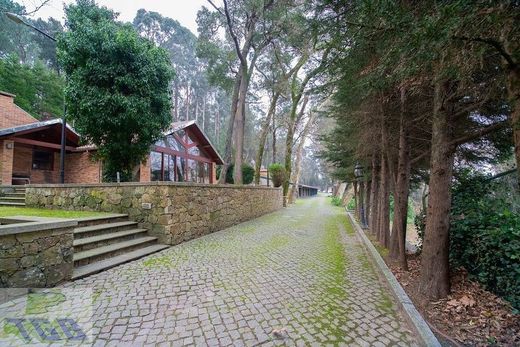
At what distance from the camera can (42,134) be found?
497 inches

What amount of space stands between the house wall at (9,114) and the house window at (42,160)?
197 cm

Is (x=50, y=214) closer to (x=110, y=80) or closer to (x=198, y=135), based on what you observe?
(x=110, y=80)

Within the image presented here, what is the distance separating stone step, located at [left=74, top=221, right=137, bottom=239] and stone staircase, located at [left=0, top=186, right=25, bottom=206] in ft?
15.5

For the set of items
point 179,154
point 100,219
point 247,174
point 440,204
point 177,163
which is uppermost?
point 179,154

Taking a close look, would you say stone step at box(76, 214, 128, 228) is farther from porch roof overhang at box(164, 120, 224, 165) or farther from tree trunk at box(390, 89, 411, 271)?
porch roof overhang at box(164, 120, 224, 165)

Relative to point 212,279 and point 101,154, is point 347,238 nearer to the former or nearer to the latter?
point 212,279

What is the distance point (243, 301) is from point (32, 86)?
82.1ft

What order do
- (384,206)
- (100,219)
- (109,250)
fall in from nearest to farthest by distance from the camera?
1. (109,250)
2. (100,219)
3. (384,206)

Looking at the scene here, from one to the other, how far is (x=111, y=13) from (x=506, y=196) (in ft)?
44.5

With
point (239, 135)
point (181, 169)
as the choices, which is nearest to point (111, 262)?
point (239, 135)

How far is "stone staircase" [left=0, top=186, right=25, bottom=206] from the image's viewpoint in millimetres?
7921

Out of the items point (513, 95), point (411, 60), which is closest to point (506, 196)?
point (513, 95)

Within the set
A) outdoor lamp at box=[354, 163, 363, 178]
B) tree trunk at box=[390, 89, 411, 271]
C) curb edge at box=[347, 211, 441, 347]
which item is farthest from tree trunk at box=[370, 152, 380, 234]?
curb edge at box=[347, 211, 441, 347]

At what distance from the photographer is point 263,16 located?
A: 11.6m
